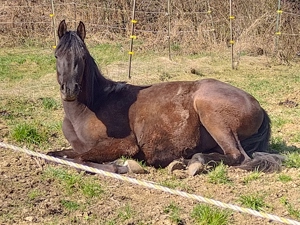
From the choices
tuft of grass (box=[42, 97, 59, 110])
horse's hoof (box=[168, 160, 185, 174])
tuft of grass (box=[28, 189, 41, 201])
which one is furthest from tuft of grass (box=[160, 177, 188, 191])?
tuft of grass (box=[42, 97, 59, 110])

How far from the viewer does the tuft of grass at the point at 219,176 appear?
5.16 meters

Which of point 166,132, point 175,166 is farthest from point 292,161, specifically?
point 166,132

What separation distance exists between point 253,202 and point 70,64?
7.76ft

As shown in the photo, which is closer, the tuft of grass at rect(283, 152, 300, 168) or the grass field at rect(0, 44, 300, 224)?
the grass field at rect(0, 44, 300, 224)

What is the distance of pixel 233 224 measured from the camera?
4.04 m

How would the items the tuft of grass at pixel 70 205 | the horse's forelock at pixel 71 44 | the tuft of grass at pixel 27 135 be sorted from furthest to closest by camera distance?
the tuft of grass at pixel 27 135 → the horse's forelock at pixel 71 44 → the tuft of grass at pixel 70 205

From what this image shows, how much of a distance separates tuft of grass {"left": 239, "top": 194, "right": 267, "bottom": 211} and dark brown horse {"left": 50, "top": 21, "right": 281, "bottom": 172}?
3.19 ft

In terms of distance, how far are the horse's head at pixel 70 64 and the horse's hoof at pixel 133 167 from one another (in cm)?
95

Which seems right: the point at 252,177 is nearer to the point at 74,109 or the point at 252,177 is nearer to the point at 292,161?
the point at 292,161

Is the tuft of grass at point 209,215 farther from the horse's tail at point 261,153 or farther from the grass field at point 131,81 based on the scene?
the horse's tail at point 261,153

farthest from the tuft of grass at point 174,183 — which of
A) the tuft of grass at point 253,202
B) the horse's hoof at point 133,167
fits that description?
the tuft of grass at point 253,202

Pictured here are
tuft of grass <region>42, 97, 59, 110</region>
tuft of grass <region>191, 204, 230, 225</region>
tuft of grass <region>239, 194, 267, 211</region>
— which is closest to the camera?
tuft of grass <region>191, 204, 230, 225</region>

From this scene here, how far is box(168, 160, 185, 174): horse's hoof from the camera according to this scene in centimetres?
547

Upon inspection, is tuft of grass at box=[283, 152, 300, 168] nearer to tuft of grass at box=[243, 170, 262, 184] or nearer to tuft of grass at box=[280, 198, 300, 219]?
tuft of grass at box=[243, 170, 262, 184]
